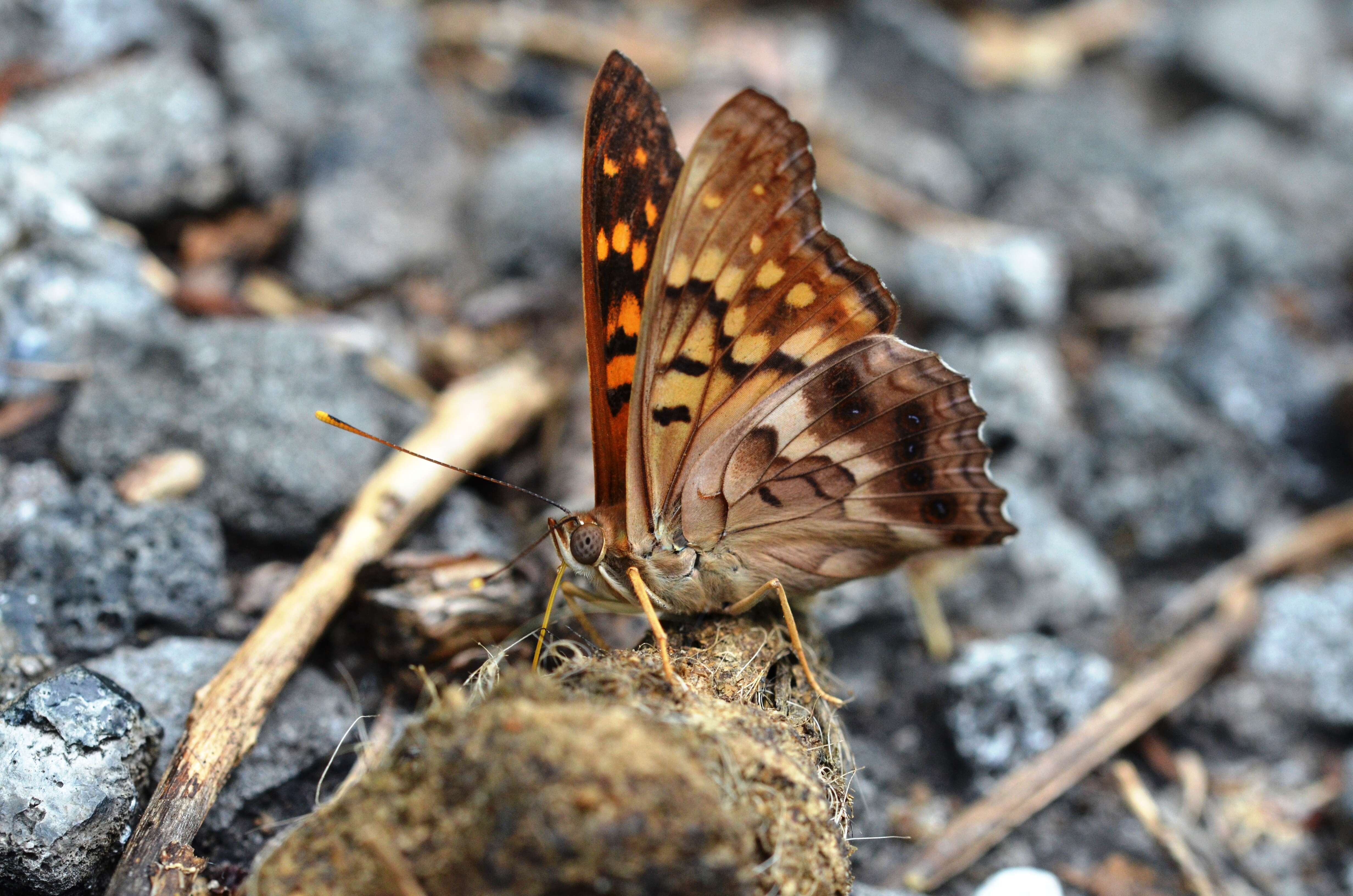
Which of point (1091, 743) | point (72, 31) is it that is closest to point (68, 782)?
point (1091, 743)

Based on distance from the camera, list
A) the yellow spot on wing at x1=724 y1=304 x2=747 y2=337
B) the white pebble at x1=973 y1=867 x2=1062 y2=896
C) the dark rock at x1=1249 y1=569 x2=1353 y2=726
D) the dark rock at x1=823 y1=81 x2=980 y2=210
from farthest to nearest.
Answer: the dark rock at x1=823 y1=81 x2=980 y2=210 < the dark rock at x1=1249 y1=569 x2=1353 y2=726 < the white pebble at x1=973 y1=867 x2=1062 y2=896 < the yellow spot on wing at x1=724 y1=304 x2=747 y2=337

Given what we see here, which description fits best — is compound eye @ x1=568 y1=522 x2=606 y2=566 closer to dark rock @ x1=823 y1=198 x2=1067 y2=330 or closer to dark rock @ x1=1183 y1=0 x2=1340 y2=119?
dark rock @ x1=823 y1=198 x2=1067 y2=330

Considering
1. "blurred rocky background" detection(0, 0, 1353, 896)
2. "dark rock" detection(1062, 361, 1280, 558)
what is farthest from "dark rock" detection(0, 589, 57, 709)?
"dark rock" detection(1062, 361, 1280, 558)

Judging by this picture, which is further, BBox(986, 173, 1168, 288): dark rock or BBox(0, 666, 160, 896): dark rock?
BBox(986, 173, 1168, 288): dark rock

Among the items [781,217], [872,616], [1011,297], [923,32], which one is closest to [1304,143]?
[923,32]

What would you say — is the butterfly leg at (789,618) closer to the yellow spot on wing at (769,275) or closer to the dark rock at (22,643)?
the yellow spot on wing at (769,275)

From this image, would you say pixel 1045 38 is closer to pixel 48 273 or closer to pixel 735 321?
pixel 735 321

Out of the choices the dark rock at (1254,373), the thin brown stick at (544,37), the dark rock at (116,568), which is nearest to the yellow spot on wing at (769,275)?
the dark rock at (116,568)

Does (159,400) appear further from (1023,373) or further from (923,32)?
(923,32)
